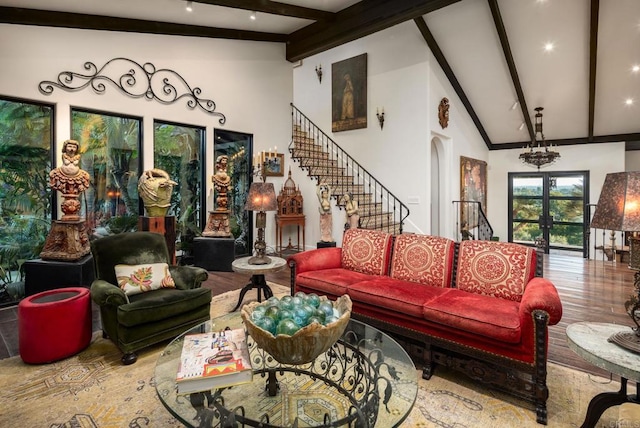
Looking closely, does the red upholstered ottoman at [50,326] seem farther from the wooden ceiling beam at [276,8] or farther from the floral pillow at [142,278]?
the wooden ceiling beam at [276,8]

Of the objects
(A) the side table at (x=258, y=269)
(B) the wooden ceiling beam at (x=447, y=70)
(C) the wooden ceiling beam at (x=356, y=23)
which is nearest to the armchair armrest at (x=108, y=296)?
(A) the side table at (x=258, y=269)

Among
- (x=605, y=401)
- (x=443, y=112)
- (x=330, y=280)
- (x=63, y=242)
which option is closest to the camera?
(x=605, y=401)

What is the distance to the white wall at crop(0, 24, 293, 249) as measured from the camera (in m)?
3.91

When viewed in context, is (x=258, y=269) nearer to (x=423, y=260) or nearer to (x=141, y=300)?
(x=141, y=300)

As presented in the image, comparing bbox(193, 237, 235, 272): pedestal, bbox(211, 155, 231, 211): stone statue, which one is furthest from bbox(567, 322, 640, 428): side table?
bbox(211, 155, 231, 211): stone statue

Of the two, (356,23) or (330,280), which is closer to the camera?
(330,280)

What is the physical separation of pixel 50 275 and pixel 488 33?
7465 mm

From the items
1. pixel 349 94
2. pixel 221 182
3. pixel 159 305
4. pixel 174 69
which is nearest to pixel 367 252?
pixel 159 305

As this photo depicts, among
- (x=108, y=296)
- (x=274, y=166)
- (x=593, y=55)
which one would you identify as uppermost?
(x=593, y=55)

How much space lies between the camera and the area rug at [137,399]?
1.87 m

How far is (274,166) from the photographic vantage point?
266 inches

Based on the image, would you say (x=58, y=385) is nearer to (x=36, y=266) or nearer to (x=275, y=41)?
(x=36, y=266)

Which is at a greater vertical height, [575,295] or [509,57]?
[509,57]

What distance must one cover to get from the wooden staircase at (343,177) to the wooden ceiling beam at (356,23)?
131 centimetres
